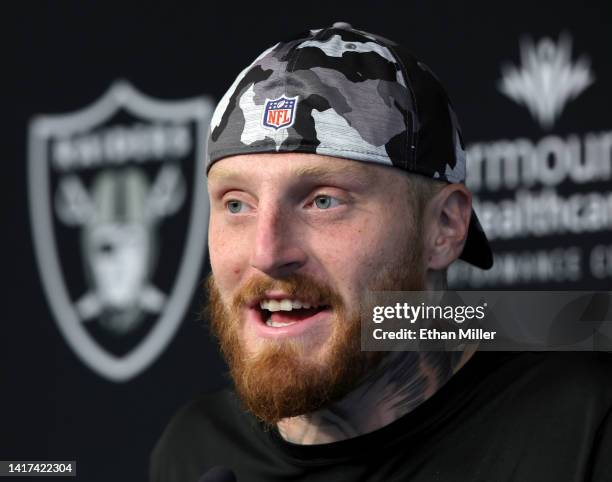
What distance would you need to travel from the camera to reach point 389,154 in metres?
1.35

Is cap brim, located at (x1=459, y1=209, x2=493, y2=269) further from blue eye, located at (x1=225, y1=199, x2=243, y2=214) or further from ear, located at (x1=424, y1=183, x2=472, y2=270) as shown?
blue eye, located at (x1=225, y1=199, x2=243, y2=214)

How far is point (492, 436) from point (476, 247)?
0.98ft

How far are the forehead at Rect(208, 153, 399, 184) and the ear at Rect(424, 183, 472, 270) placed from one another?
10 cm

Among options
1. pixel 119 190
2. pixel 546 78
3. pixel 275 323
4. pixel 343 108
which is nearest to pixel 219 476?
pixel 275 323

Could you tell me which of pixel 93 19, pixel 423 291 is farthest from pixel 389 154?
pixel 93 19

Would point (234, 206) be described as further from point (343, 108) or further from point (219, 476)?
point (219, 476)

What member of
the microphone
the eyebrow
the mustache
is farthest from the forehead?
the microphone

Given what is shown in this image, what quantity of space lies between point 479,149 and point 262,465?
4.16 ft

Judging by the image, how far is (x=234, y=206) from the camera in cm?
138

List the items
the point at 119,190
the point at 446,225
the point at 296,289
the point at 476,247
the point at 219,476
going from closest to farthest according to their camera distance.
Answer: the point at 219,476 → the point at 296,289 → the point at 446,225 → the point at 476,247 → the point at 119,190

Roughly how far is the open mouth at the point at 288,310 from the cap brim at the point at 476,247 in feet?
1.02

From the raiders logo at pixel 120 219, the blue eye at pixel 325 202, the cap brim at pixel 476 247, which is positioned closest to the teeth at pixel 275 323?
the blue eye at pixel 325 202

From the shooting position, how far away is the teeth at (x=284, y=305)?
130 centimetres

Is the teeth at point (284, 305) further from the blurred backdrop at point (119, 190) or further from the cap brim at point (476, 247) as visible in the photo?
the blurred backdrop at point (119, 190)
